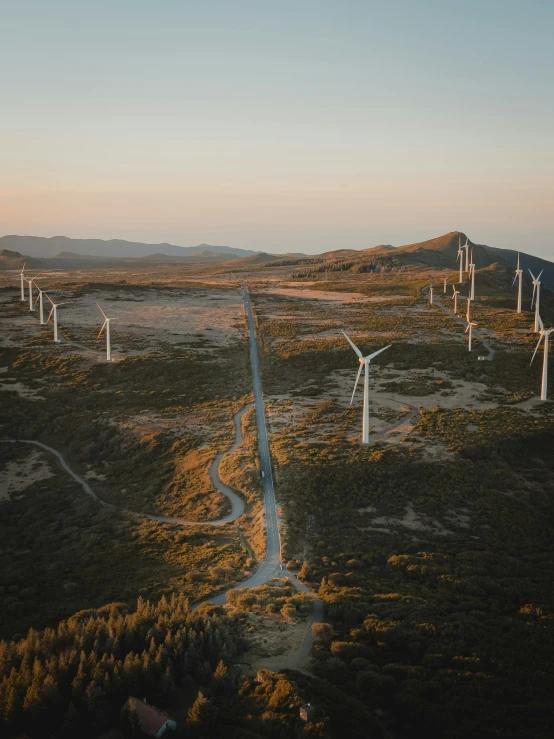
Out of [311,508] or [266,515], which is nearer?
[266,515]

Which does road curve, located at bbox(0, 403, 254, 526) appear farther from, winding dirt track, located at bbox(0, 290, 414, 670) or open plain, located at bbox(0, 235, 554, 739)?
open plain, located at bbox(0, 235, 554, 739)

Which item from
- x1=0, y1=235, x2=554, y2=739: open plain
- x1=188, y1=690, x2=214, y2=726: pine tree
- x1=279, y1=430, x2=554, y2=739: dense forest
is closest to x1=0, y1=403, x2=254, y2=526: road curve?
x1=0, y1=235, x2=554, y2=739: open plain

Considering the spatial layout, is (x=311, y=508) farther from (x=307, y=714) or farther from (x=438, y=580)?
(x=307, y=714)

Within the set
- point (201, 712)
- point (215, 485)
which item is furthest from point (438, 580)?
point (215, 485)

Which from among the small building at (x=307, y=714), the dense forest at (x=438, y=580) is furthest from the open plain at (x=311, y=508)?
the small building at (x=307, y=714)

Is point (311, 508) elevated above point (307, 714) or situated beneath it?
situated beneath

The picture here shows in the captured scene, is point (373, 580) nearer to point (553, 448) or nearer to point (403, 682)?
point (403, 682)

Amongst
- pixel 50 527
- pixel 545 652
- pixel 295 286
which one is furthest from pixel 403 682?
pixel 295 286
